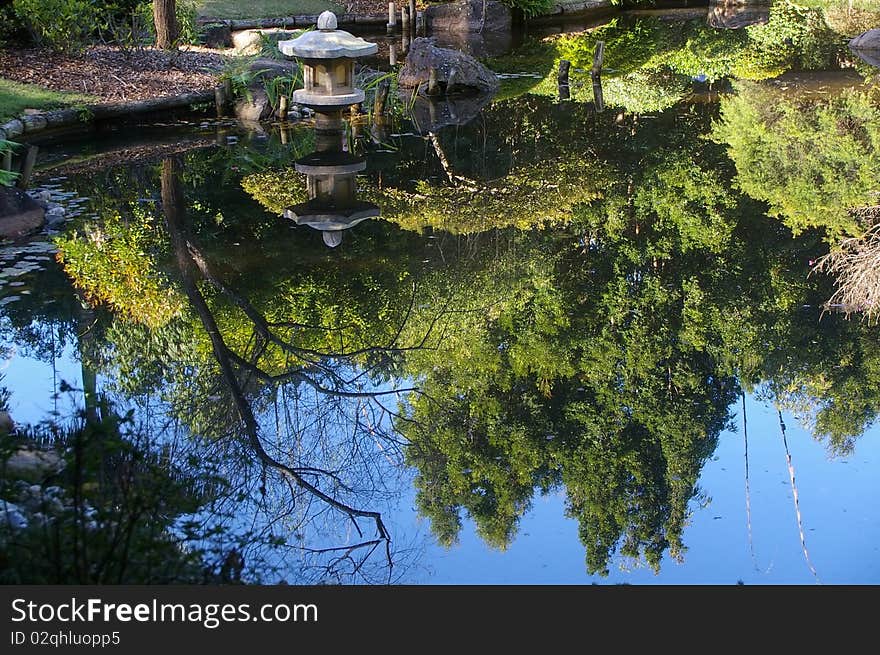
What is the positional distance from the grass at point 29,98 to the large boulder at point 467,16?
13241 mm

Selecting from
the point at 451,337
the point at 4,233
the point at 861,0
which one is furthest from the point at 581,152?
the point at 861,0

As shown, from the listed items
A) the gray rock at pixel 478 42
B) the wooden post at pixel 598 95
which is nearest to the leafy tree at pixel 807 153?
the wooden post at pixel 598 95

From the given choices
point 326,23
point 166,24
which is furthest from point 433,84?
point 166,24

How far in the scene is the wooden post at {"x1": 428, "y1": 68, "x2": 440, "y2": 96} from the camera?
16.8 metres

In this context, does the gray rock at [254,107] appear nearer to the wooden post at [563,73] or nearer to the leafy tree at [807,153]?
the wooden post at [563,73]

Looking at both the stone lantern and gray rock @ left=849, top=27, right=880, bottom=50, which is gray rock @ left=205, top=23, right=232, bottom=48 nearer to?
the stone lantern

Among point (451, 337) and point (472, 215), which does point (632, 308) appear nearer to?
point (451, 337)

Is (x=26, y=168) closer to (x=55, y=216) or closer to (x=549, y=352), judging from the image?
(x=55, y=216)

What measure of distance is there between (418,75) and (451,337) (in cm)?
1045

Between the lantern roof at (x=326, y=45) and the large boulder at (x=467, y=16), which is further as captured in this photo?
the large boulder at (x=467, y=16)

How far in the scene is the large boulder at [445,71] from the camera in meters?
17.1

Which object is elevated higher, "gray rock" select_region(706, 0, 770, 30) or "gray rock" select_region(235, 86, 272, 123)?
"gray rock" select_region(706, 0, 770, 30)

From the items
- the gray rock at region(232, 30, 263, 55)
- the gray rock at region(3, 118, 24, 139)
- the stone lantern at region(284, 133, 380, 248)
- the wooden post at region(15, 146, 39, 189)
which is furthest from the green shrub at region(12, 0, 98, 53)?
the wooden post at region(15, 146, 39, 189)

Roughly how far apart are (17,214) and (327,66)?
529 centimetres
